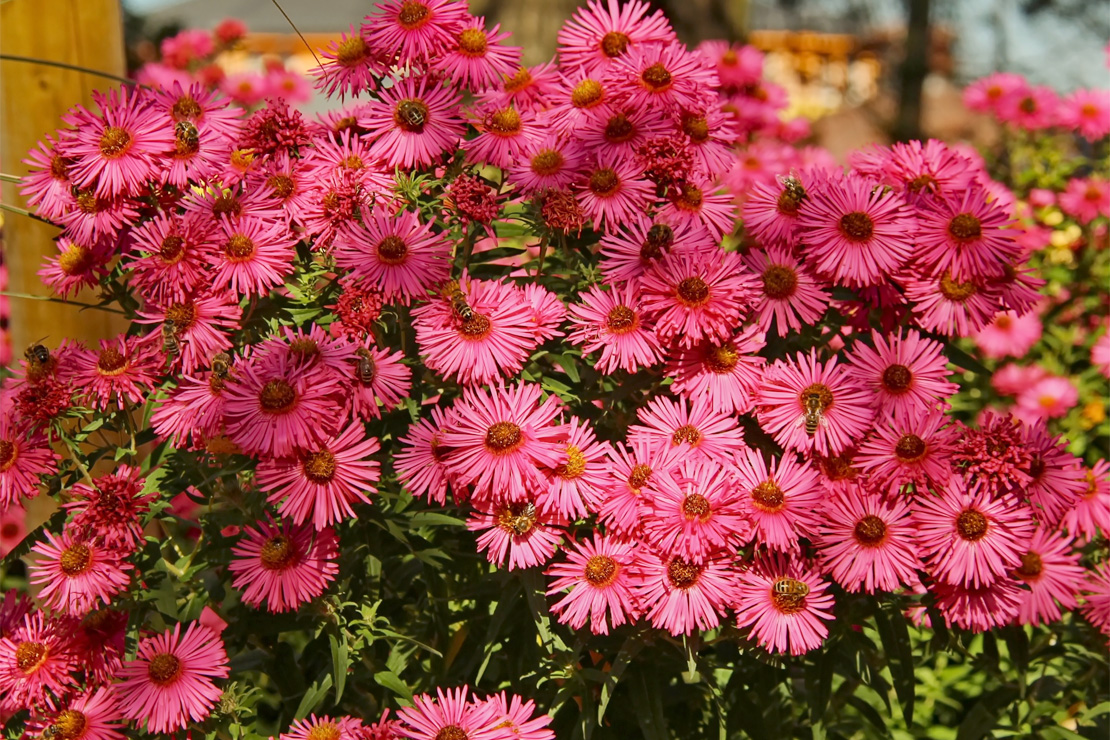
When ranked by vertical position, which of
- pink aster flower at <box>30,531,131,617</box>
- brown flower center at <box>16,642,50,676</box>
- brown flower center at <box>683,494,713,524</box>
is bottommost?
brown flower center at <box>16,642,50,676</box>

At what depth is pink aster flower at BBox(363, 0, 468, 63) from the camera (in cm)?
191

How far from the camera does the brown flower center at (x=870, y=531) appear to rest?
168 centimetres

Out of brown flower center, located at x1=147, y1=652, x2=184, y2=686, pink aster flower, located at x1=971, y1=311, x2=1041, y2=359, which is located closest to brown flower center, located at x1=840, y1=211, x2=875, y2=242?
brown flower center, located at x1=147, y1=652, x2=184, y2=686

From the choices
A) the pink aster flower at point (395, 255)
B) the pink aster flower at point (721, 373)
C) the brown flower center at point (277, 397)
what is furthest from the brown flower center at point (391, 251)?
the pink aster flower at point (721, 373)

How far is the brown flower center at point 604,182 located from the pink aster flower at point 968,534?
2.29 ft

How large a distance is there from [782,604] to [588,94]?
949 millimetres

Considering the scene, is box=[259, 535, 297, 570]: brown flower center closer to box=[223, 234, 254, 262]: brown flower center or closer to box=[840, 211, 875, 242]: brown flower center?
box=[223, 234, 254, 262]: brown flower center

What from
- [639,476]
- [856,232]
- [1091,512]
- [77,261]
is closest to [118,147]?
[77,261]

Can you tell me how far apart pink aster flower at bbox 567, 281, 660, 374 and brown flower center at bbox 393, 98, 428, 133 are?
0.40 meters

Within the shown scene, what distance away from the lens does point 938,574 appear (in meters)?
1.70

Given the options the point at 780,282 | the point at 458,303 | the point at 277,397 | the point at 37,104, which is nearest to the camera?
the point at 277,397

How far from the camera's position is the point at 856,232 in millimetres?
1827

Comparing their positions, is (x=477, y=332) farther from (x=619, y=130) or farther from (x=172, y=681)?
(x=172, y=681)

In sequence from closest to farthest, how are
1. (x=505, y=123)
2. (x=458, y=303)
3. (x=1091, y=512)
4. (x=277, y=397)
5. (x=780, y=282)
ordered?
1. (x=277, y=397)
2. (x=458, y=303)
3. (x=780, y=282)
4. (x=505, y=123)
5. (x=1091, y=512)
